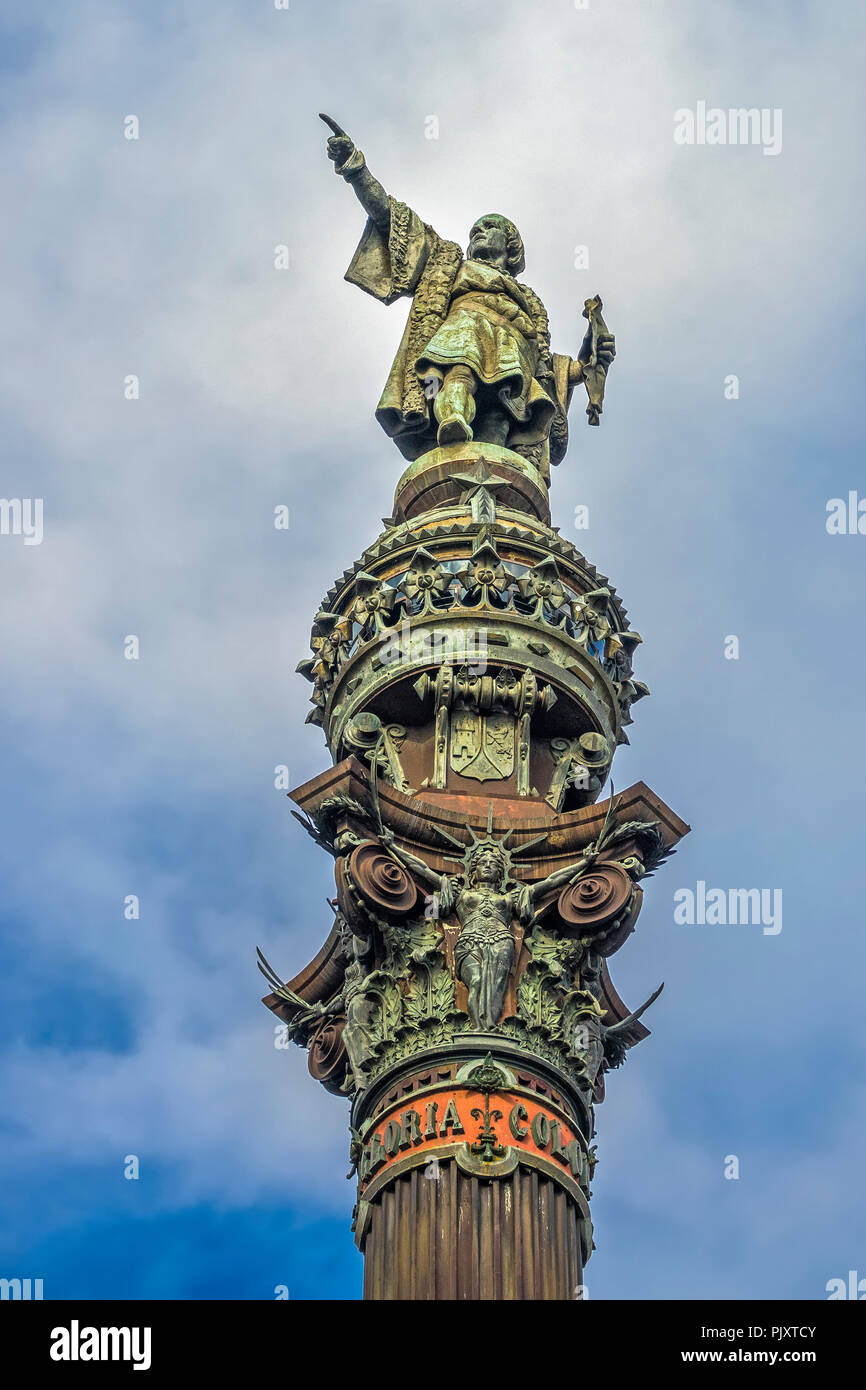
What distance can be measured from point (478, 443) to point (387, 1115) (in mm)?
14185

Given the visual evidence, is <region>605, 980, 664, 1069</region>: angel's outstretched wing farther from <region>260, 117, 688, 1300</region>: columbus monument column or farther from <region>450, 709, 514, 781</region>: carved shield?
<region>450, 709, 514, 781</region>: carved shield

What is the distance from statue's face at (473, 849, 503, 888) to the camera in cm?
2792

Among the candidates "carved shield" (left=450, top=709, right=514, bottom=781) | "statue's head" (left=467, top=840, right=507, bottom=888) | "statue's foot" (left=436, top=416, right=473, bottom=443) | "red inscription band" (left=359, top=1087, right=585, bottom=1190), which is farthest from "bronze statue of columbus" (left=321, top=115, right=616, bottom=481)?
"red inscription band" (left=359, top=1087, right=585, bottom=1190)

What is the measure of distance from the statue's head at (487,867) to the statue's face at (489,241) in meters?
16.1

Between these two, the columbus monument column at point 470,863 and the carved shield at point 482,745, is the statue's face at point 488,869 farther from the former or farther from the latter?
the carved shield at point 482,745

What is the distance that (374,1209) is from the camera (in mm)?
25656

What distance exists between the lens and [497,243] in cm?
4109

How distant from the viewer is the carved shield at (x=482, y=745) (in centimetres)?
3055

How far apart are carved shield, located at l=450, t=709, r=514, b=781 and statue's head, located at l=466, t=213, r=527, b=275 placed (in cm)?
1285

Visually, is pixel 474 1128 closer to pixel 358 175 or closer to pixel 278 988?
pixel 278 988

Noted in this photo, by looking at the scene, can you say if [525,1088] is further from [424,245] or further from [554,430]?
[424,245]

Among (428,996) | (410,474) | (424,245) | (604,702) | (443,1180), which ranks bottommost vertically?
(443,1180)

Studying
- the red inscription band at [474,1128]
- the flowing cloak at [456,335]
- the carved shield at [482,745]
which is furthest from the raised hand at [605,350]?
the red inscription band at [474,1128]
